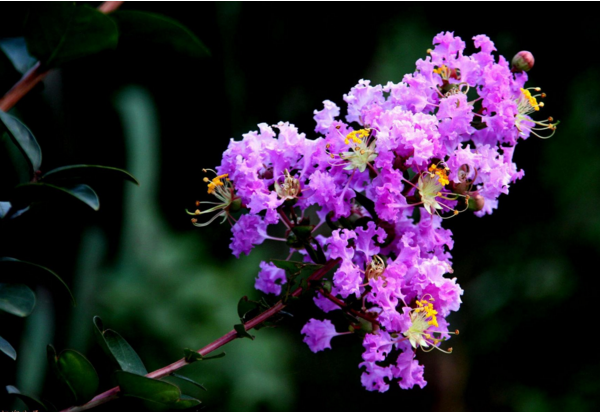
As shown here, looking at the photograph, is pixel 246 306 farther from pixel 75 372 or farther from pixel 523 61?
pixel 523 61

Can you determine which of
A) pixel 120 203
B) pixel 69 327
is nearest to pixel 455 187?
pixel 69 327

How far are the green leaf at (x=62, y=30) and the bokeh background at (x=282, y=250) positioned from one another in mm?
1433

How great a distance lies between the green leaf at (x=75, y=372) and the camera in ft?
2.16

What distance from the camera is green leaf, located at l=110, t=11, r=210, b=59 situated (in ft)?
2.79

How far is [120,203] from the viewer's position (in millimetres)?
2367

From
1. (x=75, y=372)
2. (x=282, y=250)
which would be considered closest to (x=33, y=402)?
(x=75, y=372)

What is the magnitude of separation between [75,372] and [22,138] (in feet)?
0.89

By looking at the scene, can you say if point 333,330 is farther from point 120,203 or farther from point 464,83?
point 120,203

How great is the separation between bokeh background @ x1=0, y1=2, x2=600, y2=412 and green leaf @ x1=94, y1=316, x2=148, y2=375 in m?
1.45

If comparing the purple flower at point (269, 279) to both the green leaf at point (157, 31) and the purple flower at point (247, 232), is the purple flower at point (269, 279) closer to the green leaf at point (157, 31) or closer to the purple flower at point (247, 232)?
the purple flower at point (247, 232)

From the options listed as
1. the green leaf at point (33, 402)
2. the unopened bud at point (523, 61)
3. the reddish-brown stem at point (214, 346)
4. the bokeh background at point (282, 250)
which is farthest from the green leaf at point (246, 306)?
the bokeh background at point (282, 250)

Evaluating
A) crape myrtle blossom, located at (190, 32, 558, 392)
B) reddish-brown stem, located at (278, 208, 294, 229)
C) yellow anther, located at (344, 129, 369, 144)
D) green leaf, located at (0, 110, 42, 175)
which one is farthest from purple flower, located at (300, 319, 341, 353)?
green leaf, located at (0, 110, 42, 175)

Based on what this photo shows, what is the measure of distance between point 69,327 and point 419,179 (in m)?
1.35

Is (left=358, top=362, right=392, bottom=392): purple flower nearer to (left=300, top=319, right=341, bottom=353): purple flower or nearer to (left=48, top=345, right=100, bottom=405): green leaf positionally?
(left=300, top=319, right=341, bottom=353): purple flower
